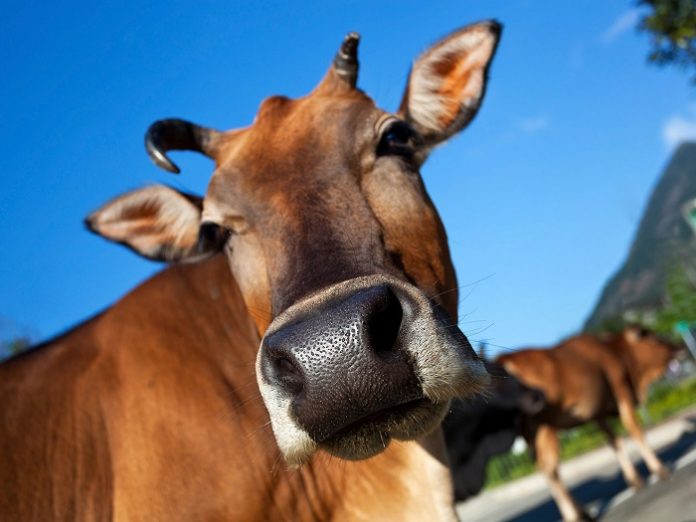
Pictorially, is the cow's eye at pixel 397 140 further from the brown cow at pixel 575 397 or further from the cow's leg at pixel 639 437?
the cow's leg at pixel 639 437

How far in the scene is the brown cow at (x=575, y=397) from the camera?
10.3 metres

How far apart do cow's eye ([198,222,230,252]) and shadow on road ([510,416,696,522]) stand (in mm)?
8267

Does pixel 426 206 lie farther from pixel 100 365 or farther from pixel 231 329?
pixel 100 365

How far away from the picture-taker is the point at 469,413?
1105cm

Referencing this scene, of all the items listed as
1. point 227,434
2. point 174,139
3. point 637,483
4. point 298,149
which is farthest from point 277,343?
point 637,483

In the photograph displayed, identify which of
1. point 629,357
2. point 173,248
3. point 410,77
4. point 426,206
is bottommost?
point 629,357

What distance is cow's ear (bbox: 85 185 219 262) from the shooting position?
12.8 ft

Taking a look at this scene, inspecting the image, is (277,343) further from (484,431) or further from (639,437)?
(639,437)

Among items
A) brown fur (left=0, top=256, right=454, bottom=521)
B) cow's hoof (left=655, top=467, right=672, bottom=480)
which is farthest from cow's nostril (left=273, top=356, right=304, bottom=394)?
cow's hoof (left=655, top=467, right=672, bottom=480)

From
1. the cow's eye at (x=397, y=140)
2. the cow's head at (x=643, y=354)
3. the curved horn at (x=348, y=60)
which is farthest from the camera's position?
the cow's head at (x=643, y=354)

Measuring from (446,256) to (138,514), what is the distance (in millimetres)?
1937

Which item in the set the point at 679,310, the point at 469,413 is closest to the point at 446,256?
the point at 469,413

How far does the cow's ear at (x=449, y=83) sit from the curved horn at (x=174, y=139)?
122 cm

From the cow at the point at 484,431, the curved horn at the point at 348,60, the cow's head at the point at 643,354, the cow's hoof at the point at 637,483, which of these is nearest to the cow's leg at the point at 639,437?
the cow's hoof at the point at 637,483
